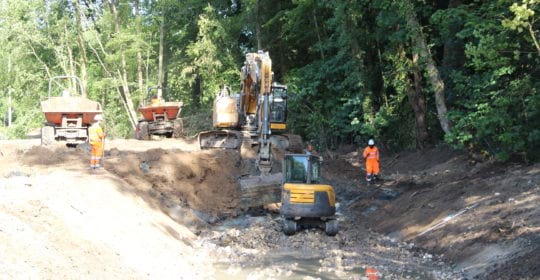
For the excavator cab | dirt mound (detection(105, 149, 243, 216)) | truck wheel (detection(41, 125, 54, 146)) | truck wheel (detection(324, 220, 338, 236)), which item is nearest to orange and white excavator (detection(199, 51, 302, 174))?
dirt mound (detection(105, 149, 243, 216))

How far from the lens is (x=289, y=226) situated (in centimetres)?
1521

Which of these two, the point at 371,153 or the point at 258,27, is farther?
the point at 258,27

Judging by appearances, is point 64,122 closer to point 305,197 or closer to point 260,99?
point 260,99

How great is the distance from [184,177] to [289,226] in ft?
17.7

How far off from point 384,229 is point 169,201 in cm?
607

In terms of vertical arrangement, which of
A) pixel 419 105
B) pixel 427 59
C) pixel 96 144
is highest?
pixel 427 59

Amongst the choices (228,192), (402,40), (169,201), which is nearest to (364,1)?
(402,40)

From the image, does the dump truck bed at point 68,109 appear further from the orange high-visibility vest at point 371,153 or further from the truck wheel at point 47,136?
the orange high-visibility vest at point 371,153

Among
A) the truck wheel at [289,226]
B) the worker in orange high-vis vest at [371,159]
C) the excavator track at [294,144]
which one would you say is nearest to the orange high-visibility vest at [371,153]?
the worker in orange high-vis vest at [371,159]

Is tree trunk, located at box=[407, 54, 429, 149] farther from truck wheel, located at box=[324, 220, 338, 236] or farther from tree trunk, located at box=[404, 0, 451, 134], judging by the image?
truck wheel, located at box=[324, 220, 338, 236]

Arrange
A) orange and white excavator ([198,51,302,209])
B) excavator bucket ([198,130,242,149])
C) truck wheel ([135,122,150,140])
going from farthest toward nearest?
truck wheel ([135,122,150,140]) < excavator bucket ([198,130,242,149]) < orange and white excavator ([198,51,302,209])

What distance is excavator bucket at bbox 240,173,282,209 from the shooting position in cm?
1709

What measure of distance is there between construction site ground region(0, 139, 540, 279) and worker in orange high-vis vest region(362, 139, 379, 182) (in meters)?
0.47

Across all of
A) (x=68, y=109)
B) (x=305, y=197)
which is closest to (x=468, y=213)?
(x=305, y=197)
